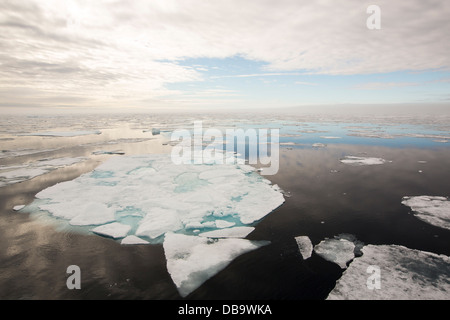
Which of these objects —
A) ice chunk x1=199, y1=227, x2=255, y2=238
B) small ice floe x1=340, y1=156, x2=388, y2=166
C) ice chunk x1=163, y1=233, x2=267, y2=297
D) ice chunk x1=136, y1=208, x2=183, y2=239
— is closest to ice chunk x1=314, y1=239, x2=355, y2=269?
ice chunk x1=163, y1=233, x2=267, y2=297

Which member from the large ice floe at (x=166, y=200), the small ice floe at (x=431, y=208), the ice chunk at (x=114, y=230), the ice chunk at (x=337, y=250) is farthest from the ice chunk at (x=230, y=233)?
the small ice floe at (x=431, y=208)

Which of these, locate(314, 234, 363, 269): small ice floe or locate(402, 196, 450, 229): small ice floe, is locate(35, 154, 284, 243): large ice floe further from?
locate(402, 196, 450, 229): small ice floe

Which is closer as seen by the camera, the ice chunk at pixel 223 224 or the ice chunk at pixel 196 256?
the ice chunk at pixel 196 256

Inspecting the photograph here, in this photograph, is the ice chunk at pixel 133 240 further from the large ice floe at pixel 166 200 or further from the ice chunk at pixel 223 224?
Result: the ice chunk at pixel 223 224

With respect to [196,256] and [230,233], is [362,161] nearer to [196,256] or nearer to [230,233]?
[230,233]

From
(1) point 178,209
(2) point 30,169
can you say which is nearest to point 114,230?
(1) point 178,209

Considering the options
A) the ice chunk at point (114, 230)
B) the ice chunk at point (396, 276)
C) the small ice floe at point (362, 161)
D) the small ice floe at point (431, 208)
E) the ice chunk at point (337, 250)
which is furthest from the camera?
the small ice floe at point (362, 161)
